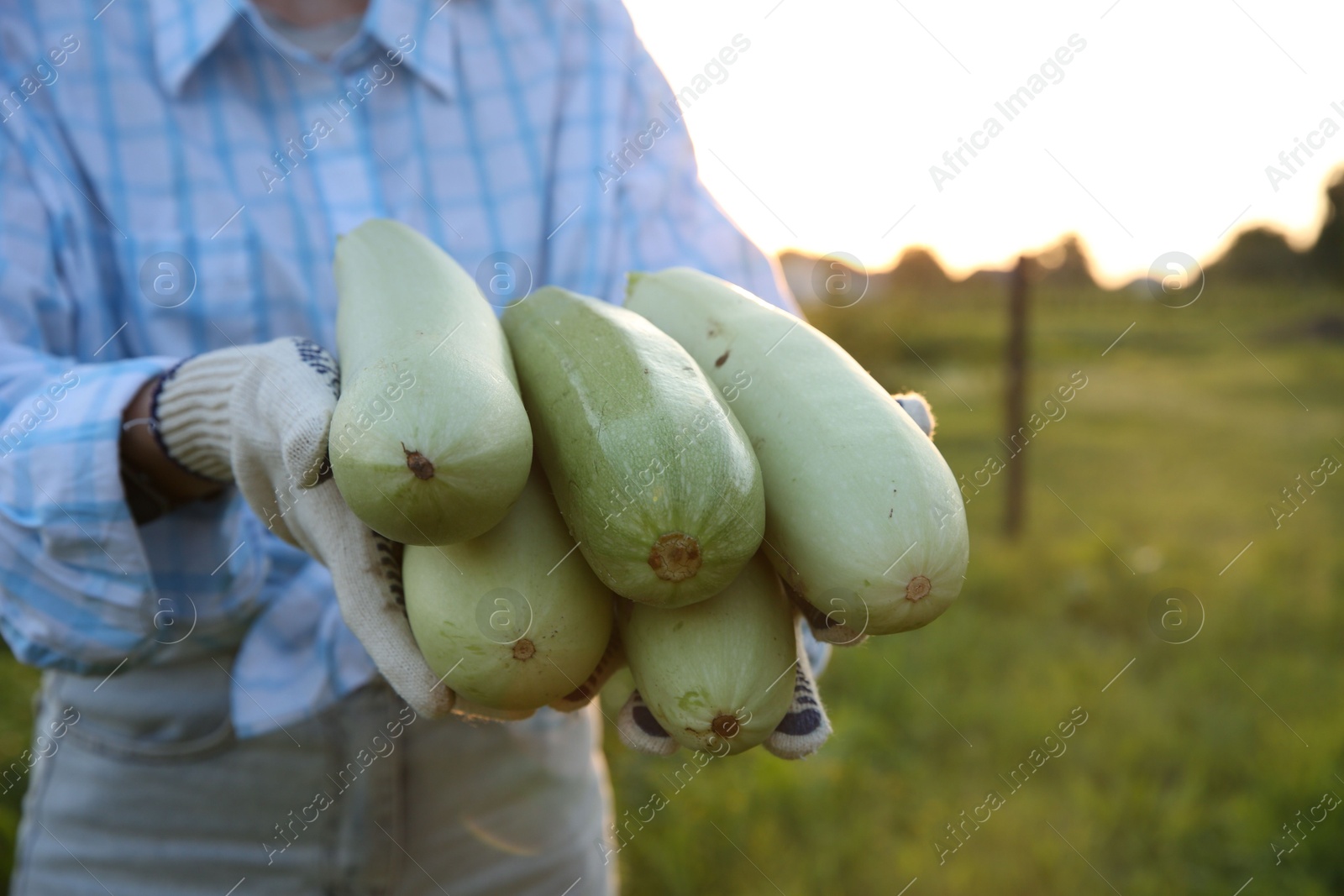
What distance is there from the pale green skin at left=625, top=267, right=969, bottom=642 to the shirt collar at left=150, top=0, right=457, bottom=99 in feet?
2.81

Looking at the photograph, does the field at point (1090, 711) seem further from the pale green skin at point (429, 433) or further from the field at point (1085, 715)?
the pale green skin at point (429, 433)

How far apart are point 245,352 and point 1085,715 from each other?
263cm

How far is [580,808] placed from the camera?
1563 millimetres

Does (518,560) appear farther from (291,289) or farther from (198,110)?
(198,110)

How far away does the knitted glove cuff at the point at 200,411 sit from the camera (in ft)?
3.26

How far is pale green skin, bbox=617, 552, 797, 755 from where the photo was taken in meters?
0.83

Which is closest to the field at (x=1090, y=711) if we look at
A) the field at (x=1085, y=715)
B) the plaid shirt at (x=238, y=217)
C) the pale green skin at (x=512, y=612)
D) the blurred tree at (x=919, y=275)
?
the field at (x=1085, y=715)

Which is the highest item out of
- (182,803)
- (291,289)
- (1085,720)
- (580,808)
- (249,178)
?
(249,178)

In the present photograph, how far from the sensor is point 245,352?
987mm

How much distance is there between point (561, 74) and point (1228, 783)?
255cm

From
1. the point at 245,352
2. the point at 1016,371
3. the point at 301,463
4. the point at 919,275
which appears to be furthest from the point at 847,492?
the point at 919,275

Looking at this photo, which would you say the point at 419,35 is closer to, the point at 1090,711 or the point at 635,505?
the point at 635,505

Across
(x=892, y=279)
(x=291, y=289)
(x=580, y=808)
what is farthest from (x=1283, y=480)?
(x=291, y=289)

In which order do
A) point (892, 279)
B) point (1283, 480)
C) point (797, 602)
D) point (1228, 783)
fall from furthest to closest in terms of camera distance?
point (892, 279)
point (1283, 480)
point (1228, 783)
point (797, 602)
